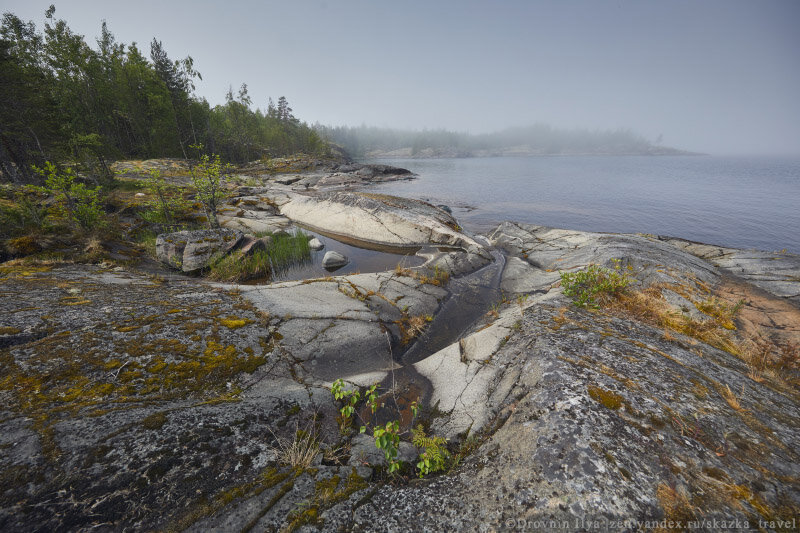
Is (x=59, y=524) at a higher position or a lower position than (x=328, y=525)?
higher

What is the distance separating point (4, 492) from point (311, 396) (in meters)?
3.17

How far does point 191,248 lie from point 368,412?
11.0m

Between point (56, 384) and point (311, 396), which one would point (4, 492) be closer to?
point (56, 384)

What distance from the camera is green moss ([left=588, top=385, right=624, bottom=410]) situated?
3.62m

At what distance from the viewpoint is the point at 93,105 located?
40062mm

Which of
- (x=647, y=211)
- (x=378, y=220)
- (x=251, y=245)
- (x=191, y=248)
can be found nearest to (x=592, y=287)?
(x=378, y=220)

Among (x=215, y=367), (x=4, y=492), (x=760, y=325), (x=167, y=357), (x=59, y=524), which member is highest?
(x=4, y=492)

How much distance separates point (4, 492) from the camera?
225 centimetres

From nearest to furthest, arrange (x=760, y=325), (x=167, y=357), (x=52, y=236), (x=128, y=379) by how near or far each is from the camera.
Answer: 1. (x=128, y=379)
2. (x=167, y=357)
3. (x=760, y=325)
4. (x=52, y=236)

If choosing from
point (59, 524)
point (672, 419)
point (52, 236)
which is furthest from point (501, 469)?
point (52, 236)

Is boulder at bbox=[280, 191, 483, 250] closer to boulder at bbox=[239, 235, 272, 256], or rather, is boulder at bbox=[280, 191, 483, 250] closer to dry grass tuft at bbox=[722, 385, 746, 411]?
boulder at bbox=[239, 235, 272, 256]

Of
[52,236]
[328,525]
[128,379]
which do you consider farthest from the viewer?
[52,236]

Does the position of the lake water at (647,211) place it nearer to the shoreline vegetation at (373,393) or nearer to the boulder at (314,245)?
the boulder at (314,245)

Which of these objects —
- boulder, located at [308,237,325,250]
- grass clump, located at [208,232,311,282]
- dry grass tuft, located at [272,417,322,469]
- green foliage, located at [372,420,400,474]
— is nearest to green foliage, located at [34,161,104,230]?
grass clump, located at [208,232,311,282]
